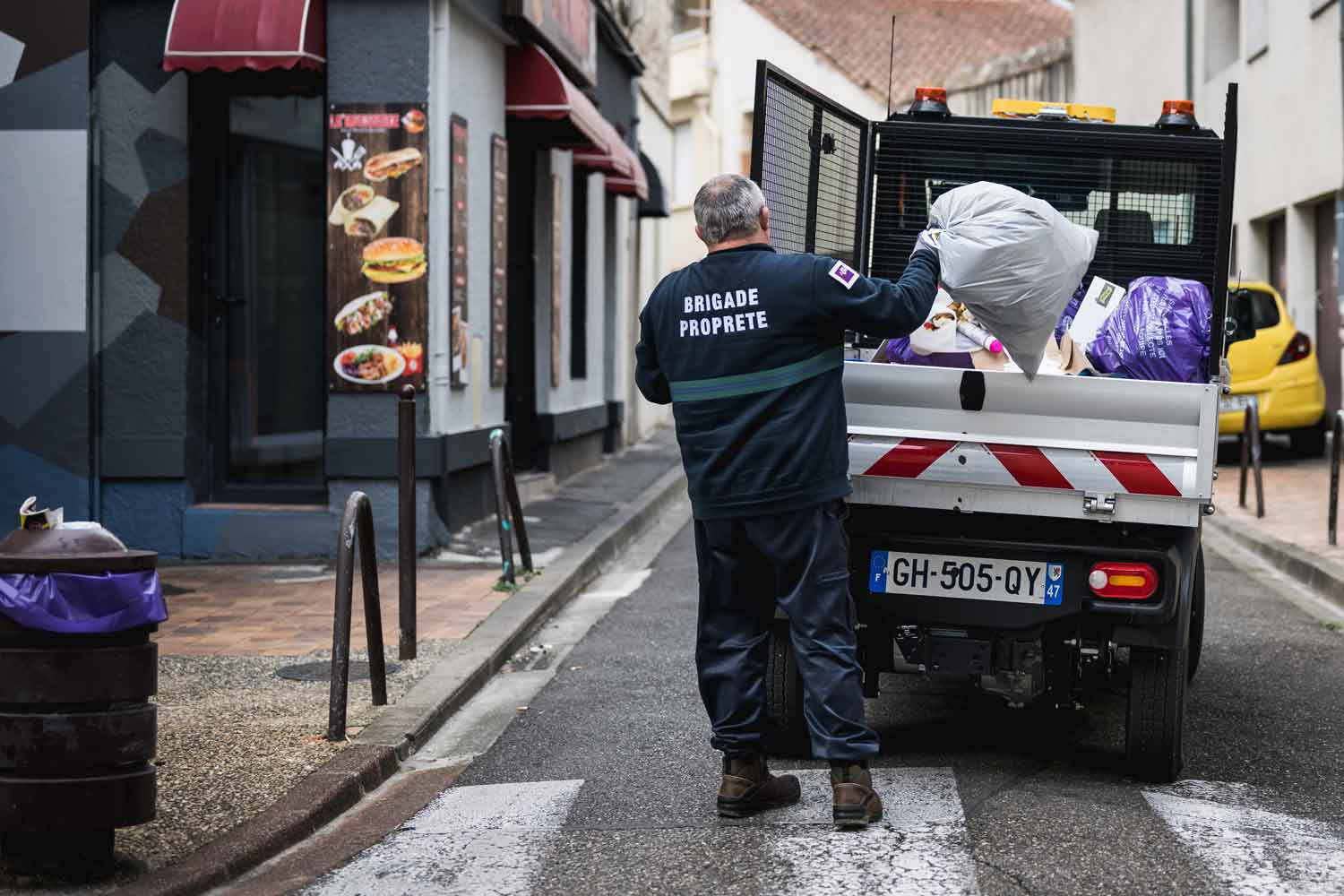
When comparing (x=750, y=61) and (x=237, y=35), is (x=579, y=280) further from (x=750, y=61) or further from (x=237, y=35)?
(x=750, y=61)

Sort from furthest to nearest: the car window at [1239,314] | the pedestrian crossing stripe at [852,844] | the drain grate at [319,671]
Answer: the drain grate at [319,671], the car window at [1239,314], the pedestrian crossing stripe at [852,844]

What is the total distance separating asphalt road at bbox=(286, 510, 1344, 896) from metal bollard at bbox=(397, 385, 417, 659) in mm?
684

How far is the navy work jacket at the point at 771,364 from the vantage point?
5.16 m

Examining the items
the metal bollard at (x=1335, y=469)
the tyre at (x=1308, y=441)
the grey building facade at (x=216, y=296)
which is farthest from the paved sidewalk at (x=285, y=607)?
the tyre at (x=1308, y=441)

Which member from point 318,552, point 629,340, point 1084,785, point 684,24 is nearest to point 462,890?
point 1084,785

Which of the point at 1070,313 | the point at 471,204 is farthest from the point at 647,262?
the point at 1070,313

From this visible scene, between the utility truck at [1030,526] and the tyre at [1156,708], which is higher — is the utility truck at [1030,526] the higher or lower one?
the higher one

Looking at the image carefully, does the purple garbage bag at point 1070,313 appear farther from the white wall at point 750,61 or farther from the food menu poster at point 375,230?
the white wall at point 750,61

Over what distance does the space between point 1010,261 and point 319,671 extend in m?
3.69

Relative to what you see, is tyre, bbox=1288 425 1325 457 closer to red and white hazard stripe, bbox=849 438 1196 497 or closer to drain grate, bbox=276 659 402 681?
drain grate, bbox=276 659 402 681

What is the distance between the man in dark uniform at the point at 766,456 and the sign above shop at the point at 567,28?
8.10m

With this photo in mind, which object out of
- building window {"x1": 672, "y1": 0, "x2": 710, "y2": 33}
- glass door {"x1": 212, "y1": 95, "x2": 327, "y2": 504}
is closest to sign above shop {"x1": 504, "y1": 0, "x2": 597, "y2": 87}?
glass door {"x1": 212, "y1": 95, "x2": 327, "y2": 504}

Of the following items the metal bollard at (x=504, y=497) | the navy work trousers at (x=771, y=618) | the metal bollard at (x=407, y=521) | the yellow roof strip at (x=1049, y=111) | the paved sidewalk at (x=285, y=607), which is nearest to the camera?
the navy work trousers at (x=771, y=618)

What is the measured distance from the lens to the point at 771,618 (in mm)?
5461
